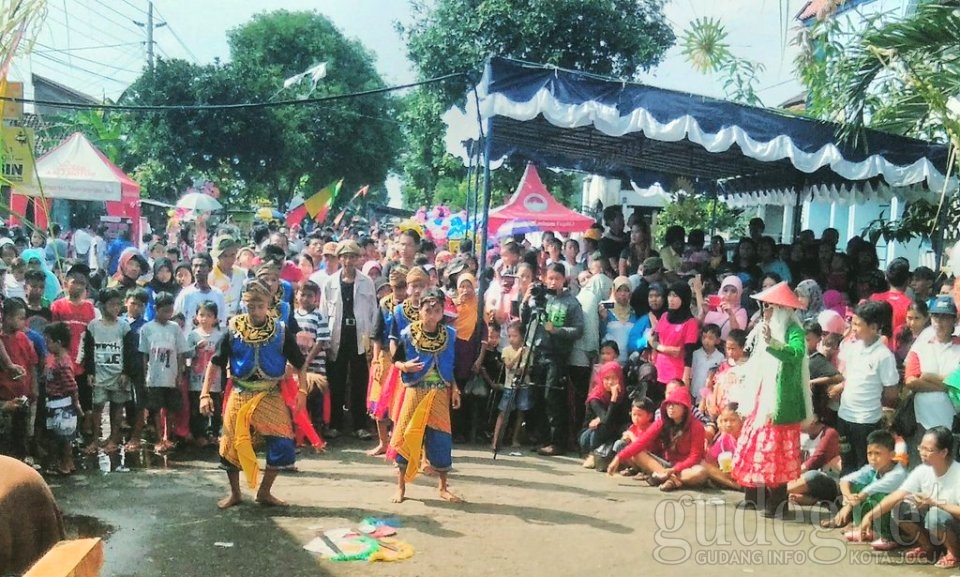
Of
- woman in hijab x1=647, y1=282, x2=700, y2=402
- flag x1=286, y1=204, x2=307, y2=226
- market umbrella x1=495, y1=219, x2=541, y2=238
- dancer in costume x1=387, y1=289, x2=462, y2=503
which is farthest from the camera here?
flag x1=286, y1=204, x2=307, y2=226

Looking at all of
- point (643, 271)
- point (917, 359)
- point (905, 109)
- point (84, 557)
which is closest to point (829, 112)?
point (905, 109)

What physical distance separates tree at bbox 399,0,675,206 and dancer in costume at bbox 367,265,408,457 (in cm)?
1215

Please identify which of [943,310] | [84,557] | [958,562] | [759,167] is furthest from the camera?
[759,167]

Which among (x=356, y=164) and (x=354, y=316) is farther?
(x=356, y=164)

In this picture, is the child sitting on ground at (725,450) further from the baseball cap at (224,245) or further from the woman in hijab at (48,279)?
the woman in hijab at (48,279)

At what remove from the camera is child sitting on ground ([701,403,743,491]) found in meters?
7.13

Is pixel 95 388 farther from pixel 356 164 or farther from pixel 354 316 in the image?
pixel 356 164

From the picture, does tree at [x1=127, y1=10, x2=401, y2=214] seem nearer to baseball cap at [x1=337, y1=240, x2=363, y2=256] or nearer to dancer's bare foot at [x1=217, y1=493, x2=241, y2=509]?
baseball cap at [x1=337, y1=240, x2=363, y2=256]

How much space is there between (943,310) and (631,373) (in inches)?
115

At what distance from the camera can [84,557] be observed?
6.30ft

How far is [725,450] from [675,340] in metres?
1.14

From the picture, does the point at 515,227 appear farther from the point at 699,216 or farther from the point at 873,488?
the point at 873,488

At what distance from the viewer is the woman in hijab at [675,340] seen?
805 cm

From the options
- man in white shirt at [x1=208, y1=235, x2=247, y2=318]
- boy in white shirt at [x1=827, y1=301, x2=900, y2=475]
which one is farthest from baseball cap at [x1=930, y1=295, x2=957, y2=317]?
man in white shirt at [x1=208, y1=235, x2=247, y2=318]
